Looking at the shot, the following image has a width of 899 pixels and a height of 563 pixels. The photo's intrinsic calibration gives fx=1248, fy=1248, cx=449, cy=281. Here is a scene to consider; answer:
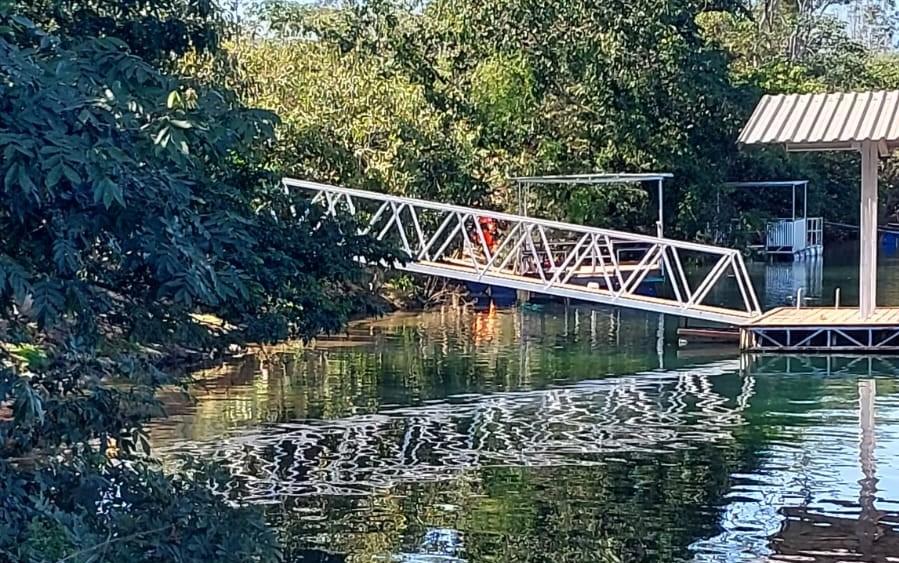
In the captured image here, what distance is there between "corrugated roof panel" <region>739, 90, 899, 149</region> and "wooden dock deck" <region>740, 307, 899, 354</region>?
8.08 feet

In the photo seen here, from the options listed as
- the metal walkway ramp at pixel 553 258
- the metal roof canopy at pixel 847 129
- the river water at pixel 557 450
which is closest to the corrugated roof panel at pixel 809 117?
the metal roof canopy at pixel 847 129

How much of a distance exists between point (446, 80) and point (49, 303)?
25.6m

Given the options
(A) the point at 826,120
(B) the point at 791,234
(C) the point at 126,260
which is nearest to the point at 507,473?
(C) the point at 126,260

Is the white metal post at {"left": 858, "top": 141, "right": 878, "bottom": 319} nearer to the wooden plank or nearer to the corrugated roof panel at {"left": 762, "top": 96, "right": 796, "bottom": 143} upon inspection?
the wooden plank

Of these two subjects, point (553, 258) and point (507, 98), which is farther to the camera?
point (507, 98)

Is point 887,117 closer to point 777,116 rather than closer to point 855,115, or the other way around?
point 855,115

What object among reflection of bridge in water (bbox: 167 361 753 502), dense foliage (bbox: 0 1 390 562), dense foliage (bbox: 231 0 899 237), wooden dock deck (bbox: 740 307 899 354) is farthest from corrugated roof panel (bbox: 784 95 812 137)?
dense foliage (bbox: 0 1 390 562)

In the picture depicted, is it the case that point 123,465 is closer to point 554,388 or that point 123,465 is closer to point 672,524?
point 672,524

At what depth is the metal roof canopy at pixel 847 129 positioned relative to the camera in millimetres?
15273

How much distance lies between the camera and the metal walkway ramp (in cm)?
1756

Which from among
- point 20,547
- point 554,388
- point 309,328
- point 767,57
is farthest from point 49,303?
point 767,57

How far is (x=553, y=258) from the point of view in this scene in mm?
21688

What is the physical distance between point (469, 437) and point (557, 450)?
39.1 inches

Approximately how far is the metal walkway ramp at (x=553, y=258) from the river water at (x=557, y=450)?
3.04 feet
